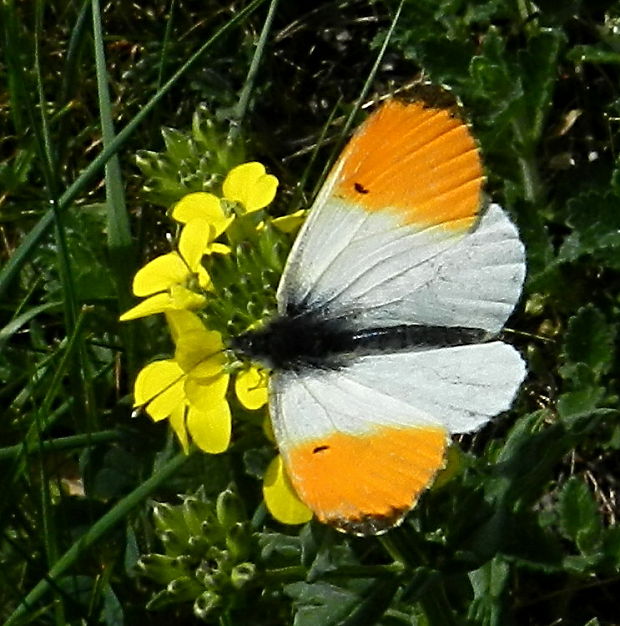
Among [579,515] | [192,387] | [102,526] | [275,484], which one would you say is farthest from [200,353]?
[579,515]

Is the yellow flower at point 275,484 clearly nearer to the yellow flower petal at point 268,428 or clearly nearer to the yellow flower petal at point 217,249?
the yellow flower petal at point 268,428

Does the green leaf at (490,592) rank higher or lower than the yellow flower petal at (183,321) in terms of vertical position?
lower

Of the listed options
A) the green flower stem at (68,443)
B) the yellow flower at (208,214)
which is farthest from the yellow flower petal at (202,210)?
the green flower stem at (68,443)

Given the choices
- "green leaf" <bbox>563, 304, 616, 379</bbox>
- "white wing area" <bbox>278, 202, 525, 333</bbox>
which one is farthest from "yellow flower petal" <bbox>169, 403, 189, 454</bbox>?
"green leaf" <bbox>563, 304, 616, 379</bbox>

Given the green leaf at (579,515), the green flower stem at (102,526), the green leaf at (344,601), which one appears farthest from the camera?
the green leaf at (579,515)

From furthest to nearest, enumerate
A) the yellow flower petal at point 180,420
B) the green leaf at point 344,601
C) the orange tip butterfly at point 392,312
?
the green leaf at point 344,601, the yellow flower petal at point 180,420, the orange tip butterfly at point 392,312

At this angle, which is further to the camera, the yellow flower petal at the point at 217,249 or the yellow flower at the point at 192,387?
the yellow flower petal at the point at 217,249

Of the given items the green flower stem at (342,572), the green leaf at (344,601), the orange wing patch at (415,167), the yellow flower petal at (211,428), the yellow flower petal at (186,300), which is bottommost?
the green leaf at (344,601)

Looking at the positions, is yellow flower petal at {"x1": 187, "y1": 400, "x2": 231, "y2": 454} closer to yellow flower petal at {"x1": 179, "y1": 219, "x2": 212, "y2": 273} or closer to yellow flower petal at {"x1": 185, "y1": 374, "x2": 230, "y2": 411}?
yellow flower petal at {"x1": 185, "y1": 374, "x2": 230, "y2": 411}
